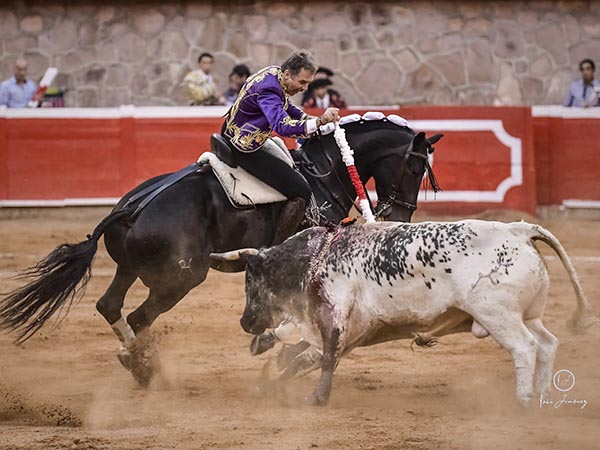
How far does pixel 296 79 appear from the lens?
628 cm

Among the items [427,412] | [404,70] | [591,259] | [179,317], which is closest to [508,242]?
[427,412]

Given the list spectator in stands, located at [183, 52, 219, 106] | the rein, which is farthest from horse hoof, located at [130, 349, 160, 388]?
spectator in stands, located at [183, 52, 219, 106]

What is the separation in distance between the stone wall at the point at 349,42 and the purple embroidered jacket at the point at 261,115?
8.98m

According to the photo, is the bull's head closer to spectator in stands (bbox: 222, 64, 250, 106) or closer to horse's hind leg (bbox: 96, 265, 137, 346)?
horse's hind leg (bbox: 96, 265, 137, 346)

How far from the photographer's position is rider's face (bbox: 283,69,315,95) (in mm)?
6262

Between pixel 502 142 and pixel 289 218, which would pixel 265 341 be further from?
pixel 502 142

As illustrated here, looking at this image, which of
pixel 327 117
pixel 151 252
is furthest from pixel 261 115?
pixel 151 252

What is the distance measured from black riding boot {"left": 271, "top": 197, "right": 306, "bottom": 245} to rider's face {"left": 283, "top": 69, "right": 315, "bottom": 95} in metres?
0.65

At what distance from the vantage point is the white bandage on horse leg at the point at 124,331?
640 centimetres

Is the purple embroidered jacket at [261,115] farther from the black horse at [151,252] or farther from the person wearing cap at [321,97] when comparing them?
the person wearing cap at [321,97]

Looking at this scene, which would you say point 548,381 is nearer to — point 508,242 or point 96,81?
point 508,242

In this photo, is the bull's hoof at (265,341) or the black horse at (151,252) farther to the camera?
the black horse at (151,252)

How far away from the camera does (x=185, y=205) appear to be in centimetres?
636

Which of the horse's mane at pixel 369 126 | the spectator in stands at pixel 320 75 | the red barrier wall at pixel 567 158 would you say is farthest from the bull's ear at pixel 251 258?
the red barrier wall at pixel 567 158
